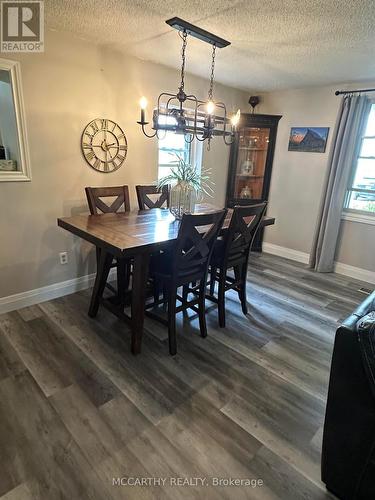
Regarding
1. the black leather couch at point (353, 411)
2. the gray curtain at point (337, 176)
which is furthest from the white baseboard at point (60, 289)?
the black leather couch at point (353, 411)

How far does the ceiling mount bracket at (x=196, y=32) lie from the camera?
2100mm

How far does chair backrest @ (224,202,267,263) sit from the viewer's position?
234 cm

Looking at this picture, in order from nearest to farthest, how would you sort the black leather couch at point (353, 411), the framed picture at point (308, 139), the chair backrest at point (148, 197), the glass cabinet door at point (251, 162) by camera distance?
the black leather couch at point (353, 411), the chair backrest at point (148, 197), the framed picture at point (308, 139), the glass cabinet door at point (251, 162)

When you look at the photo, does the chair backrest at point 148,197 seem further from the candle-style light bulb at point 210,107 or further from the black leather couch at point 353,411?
the black leather couch at point 353,411

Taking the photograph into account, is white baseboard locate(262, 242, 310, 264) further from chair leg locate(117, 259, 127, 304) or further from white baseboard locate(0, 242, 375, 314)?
chair leg locate(117, 259, 127, 304)

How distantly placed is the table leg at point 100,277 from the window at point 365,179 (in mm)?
3235

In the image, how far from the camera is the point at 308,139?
4.05m

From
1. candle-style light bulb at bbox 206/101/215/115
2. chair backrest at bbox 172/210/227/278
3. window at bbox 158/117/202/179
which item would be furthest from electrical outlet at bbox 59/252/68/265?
candle-style light bulb at bbox 206/101/215/115

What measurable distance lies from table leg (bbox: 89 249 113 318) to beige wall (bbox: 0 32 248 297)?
2.09 ft

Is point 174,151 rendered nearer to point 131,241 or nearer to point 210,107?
point 210,107

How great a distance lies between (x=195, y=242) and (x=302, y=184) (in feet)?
9.20

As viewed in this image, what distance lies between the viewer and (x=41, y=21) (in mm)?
2285

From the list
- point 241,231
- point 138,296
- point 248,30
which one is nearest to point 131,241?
point 138,296

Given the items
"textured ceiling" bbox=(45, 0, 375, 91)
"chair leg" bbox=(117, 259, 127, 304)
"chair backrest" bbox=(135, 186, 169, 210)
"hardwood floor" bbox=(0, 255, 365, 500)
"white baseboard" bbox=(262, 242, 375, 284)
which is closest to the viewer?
"hardwood floor" bbox=(0, 255, 365, 500)
